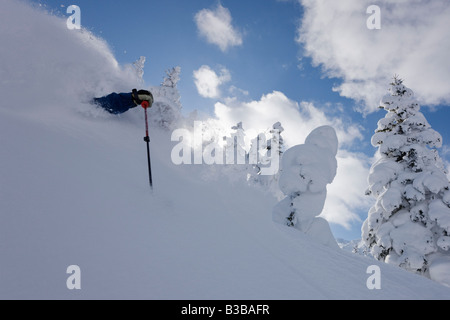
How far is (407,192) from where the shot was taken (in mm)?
11359

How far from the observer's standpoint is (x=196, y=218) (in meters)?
4.43

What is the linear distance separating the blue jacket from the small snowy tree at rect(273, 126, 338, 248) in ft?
32.5

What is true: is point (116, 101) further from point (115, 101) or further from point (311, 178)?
point (311, 178)

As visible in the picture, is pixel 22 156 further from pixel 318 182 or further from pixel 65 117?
pixel 318 182

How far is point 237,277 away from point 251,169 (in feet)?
88.6

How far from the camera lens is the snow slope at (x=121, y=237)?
2.22m

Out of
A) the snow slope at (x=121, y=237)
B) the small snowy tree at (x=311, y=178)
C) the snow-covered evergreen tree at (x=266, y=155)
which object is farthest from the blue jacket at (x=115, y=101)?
the snow-covered evergreen tree at (x=266, y=155)

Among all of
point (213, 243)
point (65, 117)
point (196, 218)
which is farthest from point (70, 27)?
point (213, 243)

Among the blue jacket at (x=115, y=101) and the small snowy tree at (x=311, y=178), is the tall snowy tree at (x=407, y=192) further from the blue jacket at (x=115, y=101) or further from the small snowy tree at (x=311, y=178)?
the blue jacket at (x=115, y=101)

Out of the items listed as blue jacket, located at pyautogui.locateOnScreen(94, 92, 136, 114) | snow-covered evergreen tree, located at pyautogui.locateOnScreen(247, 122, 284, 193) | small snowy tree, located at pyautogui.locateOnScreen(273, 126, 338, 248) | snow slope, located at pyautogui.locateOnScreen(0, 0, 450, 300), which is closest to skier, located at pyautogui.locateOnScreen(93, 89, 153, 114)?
blue jacket, located at pyautogui.locateOnScreen(94, 92, 136, 114)

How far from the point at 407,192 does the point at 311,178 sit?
15.7 feet

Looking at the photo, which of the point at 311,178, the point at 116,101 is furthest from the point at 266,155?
the point at 116,101
